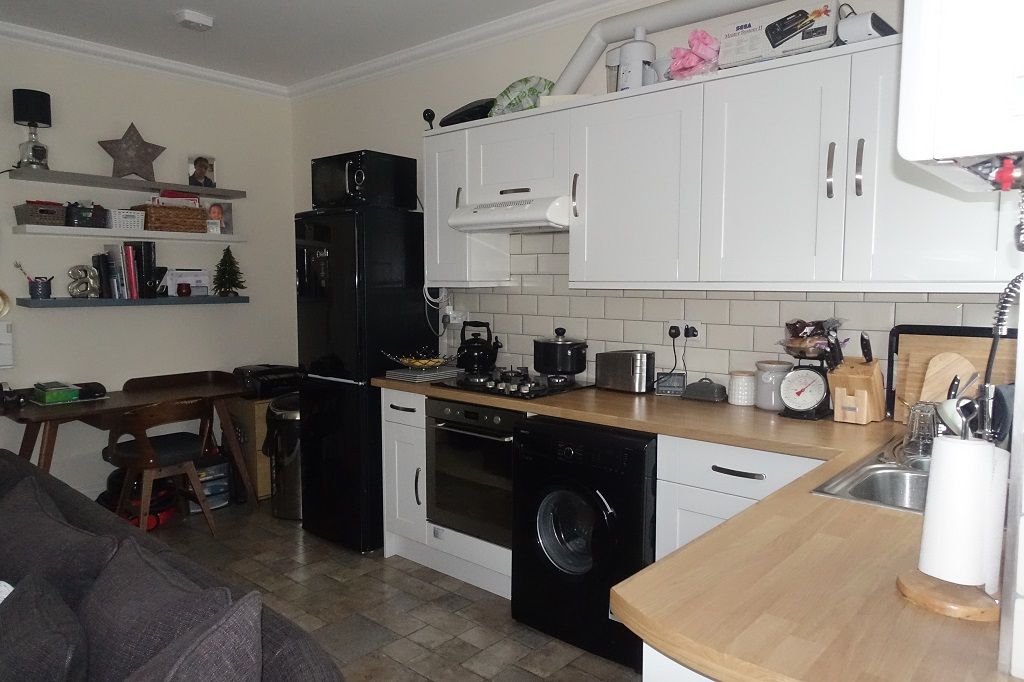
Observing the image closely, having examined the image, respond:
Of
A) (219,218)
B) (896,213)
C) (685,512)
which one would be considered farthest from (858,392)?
(219,218)

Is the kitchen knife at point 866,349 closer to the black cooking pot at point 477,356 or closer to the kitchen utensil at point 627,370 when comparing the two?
the kitchen utensil at point 627,370

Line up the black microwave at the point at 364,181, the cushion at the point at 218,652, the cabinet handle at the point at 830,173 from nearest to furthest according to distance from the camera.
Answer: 1. the cushion at the point at 218,652
2. the cabinet handle at the point at 830,173
3. the black microwave at the point at 364,181

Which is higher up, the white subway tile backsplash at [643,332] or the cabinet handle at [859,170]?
the cabinet handle at [859,170]

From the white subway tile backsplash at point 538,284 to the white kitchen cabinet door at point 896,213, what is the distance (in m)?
1.55

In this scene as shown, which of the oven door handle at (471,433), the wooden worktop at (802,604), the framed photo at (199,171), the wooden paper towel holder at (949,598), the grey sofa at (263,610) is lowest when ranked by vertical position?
the oven door handle at (471,433)

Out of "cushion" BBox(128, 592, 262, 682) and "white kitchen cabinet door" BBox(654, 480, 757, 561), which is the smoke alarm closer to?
"white kitchen cabinet door" BBox(654, 480, 757, 561)

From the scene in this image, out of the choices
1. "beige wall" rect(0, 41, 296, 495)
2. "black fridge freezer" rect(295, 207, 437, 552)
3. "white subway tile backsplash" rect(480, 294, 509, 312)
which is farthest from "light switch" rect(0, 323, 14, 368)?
"white subway tile backsplash" rect(480, 294, 509, 312)

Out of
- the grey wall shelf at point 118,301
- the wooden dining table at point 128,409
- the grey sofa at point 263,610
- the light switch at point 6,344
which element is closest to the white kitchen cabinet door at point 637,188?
the grey sofa at point 263,610

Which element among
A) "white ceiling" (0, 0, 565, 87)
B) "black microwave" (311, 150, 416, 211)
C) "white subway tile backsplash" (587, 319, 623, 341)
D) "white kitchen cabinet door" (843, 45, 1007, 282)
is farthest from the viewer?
"black microwave" (311, 150, 416, 211)

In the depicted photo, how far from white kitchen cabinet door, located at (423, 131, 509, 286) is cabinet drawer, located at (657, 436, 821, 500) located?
152cm

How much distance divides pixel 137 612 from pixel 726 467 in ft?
5.83

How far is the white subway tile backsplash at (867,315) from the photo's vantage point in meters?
2.59

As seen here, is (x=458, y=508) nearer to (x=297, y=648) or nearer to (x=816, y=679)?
(x=297, y=648)

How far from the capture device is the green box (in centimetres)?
376
